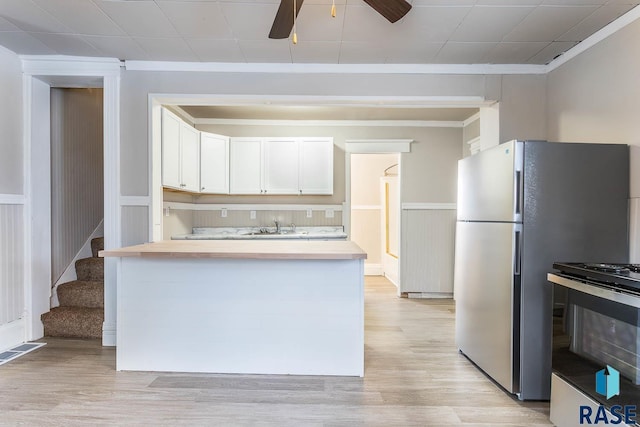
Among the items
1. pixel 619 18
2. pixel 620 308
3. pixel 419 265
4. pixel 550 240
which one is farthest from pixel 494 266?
pixel 419 265

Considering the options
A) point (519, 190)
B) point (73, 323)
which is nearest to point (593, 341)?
point (519, 190)

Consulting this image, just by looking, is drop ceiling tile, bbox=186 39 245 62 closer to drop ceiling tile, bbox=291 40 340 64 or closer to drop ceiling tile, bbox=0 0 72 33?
drop ceiling tile, bbox=291 40 340 64

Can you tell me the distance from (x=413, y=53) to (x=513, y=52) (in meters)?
0.80

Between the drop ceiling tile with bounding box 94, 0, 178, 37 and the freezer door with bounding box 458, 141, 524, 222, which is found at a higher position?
the drop ceiling tile with bounding box 94, 0, 178, 37

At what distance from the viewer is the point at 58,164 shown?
3.45 meters

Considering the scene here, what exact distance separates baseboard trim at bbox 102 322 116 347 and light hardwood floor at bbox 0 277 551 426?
0.36 feet

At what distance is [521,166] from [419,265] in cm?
290

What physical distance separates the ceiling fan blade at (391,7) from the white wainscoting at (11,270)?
317 cm

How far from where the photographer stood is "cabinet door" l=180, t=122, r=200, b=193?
3.80 m

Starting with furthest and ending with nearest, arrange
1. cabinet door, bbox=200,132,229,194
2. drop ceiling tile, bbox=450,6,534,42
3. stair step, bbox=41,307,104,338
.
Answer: cabinet door, bbox=200,132,229,194 → stair step, bbox=41,307,104,338 → drop ceiling tile, bbox=450,6,534,42

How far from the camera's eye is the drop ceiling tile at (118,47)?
2652 millimetres

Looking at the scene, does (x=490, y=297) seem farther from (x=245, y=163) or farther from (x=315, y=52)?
(x=245, y=163)

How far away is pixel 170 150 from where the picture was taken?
3.47 metres

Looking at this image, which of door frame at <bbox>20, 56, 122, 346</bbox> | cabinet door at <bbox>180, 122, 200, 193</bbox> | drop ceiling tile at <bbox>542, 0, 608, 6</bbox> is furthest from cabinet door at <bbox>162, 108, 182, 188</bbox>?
drop ceiling tile at <bbox>542, 0, 608, 6</bbox>
